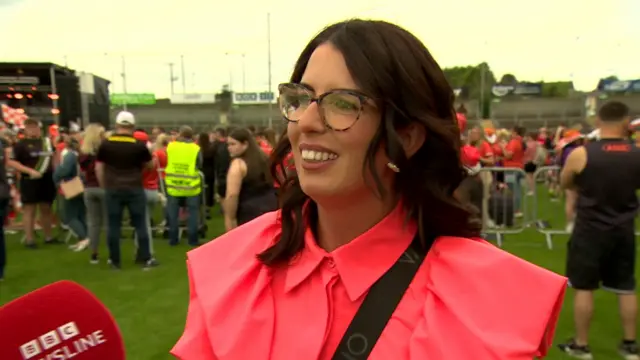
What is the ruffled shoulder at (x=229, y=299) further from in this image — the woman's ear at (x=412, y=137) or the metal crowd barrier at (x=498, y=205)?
the metal crowd barrier at (x=498, y=205)

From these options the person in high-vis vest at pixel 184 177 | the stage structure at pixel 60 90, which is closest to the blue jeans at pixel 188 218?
the person in high-vis vest at pixel 184 177

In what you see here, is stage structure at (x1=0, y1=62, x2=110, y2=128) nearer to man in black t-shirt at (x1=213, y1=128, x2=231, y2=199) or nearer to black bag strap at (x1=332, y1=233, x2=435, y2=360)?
man in black t-shirt at (x1=213, y1=128, x2=231, y2=199)

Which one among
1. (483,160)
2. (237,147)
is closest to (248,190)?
(237,147)

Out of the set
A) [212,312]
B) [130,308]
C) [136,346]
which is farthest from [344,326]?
[130,308]

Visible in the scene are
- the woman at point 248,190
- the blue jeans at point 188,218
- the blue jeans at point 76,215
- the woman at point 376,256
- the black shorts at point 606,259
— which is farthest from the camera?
the blue jeans at point 76,215

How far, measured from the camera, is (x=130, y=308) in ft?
18.5

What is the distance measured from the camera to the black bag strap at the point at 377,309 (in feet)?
3.95

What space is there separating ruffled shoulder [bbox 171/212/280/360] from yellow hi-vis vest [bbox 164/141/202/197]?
647cm

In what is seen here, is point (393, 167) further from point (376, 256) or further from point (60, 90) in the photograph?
point (60, 90)

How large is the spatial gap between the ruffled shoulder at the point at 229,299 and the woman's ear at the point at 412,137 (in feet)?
1.53

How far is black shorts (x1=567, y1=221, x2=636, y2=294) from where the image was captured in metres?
4.26

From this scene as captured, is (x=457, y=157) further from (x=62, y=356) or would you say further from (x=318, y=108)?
(x=62, y=356)

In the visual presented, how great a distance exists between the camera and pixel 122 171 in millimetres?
6711

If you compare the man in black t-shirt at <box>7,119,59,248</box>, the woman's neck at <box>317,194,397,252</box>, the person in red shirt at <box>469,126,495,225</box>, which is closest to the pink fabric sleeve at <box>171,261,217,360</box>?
the woman's neck at <box>317,194,397,252</box>
